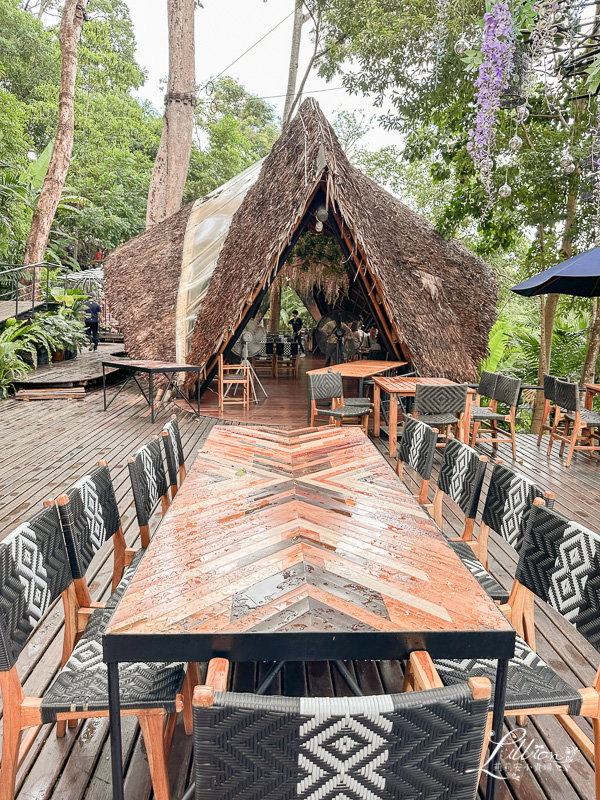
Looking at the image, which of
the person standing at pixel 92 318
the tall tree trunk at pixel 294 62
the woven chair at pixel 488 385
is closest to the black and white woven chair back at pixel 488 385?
the woven chair at pixel 488 385

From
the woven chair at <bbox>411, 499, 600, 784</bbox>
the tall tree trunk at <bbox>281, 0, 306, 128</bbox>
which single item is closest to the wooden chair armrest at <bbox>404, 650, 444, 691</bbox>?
the woven chair at <bbox>411, 499, 600, 784</bbox>

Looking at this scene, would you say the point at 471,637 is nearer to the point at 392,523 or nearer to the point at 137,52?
the point at 392,523

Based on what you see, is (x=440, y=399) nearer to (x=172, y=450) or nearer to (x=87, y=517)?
(x=172, y=450)

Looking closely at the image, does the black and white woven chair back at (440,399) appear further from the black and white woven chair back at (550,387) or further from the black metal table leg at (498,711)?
the black metal table leg at (498,711)

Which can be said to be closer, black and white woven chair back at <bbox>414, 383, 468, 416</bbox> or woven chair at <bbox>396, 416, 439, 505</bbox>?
woven chair at <bbox>396, 416, 439, 505</bbox>

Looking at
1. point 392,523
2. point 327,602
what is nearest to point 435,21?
point 392,523

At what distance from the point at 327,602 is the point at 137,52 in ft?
114

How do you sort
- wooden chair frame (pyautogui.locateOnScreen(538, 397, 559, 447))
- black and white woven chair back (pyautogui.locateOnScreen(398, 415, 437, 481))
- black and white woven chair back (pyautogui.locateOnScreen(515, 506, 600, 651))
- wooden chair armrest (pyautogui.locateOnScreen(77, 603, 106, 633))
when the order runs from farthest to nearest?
wooden chair frame (pyautogui.locateOnScreen(538, 397, 559, 447)) → black and white woven chair back (pyautogui.locateOnScreen(398, 415, 437, 481)) → wooden chair armrest (pyautogui.locateOnScreen(77, 603, 106, 633)) → black and white woven chair back (pyautogui.locateOnScreen(515, 506, 600, 651))

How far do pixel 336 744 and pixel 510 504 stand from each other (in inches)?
52.8

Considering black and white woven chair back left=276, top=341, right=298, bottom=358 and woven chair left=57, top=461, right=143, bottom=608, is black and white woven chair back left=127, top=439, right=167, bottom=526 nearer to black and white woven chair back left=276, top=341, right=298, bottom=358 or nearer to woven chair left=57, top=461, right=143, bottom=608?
woven chair left=57, top=461, right=143, bottom=608

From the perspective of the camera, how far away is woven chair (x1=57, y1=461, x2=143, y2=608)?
1.70 meters

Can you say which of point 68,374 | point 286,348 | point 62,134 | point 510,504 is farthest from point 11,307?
point 510,504

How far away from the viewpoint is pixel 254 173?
10250mm

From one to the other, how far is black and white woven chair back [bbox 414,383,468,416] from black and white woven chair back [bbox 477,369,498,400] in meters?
1.12
